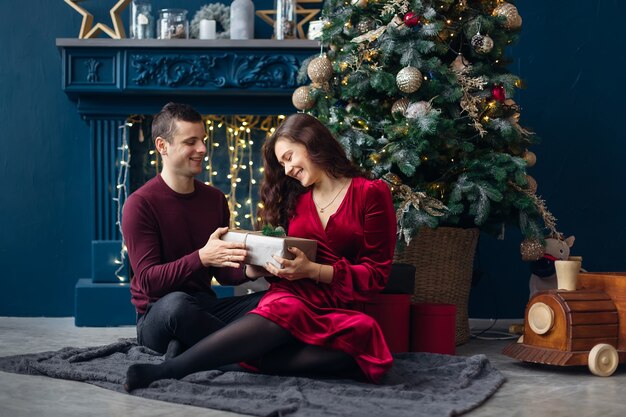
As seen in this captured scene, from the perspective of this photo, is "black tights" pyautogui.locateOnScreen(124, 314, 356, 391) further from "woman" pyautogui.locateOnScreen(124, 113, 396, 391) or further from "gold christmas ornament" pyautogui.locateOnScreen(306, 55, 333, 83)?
"gold christmas ornament" pyautogui.locateOnScreen(306, 55, 333, 83)

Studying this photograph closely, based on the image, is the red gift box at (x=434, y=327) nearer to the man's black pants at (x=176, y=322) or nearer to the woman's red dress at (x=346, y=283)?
the woman's red dress at (x=346, y=283)

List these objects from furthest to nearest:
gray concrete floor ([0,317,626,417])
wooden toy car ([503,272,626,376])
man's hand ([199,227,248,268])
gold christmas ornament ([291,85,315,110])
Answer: gold christmas ornament ([291,85,315,110]), wooden toy car ([503,272,626,376]), man's hand ([199,227,248,268]), gray concrete floor ([0,317,626,417])

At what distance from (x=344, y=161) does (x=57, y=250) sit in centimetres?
226

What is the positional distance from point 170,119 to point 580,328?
164 cm

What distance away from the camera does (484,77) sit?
365 cm

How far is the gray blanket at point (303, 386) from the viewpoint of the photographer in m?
2.37

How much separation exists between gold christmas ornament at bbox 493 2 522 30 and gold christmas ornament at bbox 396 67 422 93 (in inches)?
20.6

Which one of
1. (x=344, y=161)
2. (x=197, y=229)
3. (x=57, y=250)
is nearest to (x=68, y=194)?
(x=57, y=250)

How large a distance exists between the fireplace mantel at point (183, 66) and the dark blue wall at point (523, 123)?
31 cm

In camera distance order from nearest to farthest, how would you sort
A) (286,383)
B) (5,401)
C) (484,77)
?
(5,401) → (286,383) → (484,77)

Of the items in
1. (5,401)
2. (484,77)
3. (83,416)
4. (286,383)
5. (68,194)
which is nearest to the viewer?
(83,416)

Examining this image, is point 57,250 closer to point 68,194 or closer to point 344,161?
point 68,194

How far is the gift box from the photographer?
262 centimetres

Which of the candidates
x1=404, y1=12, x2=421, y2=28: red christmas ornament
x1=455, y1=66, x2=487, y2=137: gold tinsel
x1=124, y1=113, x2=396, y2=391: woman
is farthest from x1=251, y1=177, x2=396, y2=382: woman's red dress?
x1=404, y1=12, x2=421, y2=28: red christmas ornament
